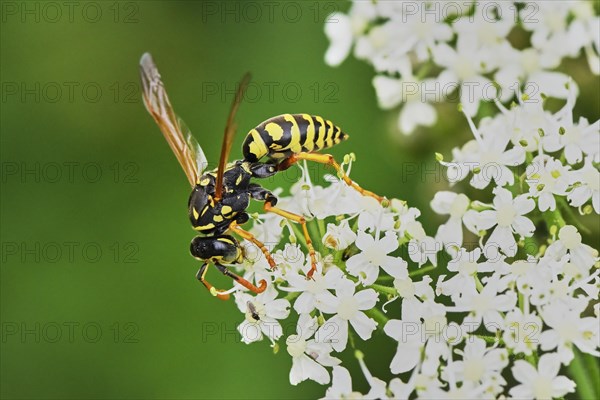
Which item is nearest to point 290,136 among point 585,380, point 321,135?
point 321,135

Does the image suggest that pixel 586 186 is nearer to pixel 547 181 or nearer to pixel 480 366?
pixel 547 181

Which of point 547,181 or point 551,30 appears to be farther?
point 551,30

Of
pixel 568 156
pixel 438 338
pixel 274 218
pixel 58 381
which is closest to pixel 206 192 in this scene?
pixel 274 218

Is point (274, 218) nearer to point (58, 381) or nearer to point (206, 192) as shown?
point (206, 192)

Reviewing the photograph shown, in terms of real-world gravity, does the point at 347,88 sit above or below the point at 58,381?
above

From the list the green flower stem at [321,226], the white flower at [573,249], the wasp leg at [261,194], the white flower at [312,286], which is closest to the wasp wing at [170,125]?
the wasp leg at [261,194]
